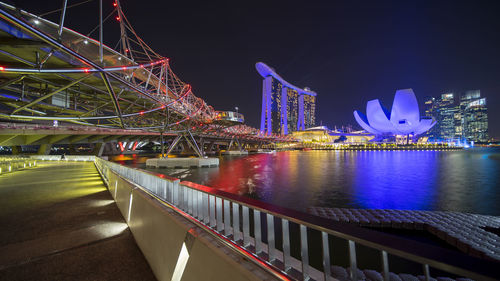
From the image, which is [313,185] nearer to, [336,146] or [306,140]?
[336,146]

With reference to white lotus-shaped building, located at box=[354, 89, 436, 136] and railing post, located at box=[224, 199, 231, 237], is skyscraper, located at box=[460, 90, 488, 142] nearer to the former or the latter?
white lotus-shaped building, located at box=[354, 89, 436, 136]


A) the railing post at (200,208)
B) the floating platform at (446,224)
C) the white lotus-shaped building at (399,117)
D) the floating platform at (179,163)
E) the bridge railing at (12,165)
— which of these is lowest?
the floating platform at (446,224)

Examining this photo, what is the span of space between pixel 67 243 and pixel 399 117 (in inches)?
5116

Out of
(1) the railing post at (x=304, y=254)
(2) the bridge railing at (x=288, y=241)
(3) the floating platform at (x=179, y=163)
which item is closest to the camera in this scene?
(2) the bridge railing at (x=288, y=241)

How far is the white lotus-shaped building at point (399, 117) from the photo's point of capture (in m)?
104

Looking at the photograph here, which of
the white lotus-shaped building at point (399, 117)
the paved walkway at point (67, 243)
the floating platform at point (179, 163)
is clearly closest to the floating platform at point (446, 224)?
the paved walkway at point (67, 243)

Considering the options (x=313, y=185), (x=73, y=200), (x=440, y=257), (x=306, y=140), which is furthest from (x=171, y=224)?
(x=306, y=140)

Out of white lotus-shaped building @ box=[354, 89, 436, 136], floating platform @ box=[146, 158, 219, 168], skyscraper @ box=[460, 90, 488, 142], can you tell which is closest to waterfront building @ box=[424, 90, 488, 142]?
skyscraper @ box=[460, 90, 488, 142]

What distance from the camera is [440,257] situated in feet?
3.87

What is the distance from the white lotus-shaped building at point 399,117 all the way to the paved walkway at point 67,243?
122501mm

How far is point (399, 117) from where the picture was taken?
361 feet

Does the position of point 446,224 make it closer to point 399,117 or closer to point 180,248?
point 180,248

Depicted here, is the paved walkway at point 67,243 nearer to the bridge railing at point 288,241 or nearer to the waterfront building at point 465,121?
the bridge railing at point 288,241

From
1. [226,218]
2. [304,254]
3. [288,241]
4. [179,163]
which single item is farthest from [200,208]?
[179,163]
